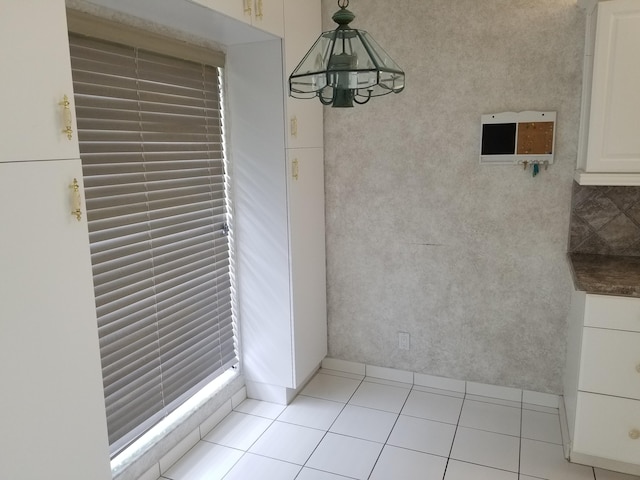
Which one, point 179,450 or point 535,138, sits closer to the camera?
point 179,450

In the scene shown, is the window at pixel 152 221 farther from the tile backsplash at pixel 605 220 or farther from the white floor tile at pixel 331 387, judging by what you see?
the tile backsplash at pixel 605 220

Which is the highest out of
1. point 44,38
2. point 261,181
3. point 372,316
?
point 44,38

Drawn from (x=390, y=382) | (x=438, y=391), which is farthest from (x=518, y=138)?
(x=390, y=382)

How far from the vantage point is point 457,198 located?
2879 mm

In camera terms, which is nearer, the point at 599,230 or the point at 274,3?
the point at 274,3

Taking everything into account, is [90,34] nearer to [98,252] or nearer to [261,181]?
[98,252]

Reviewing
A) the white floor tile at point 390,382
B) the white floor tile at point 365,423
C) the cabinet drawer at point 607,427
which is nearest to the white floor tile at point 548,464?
the cabinet drawer at point 607,427

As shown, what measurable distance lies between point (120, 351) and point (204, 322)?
0.62 metres

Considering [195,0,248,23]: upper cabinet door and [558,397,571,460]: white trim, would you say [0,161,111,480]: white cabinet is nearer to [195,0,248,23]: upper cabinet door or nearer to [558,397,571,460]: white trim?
[195,0,248,23]: upper cabinet door

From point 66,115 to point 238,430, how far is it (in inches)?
76.3

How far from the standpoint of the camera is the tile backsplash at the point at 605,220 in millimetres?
2588

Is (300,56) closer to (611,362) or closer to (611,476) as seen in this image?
(611,362)

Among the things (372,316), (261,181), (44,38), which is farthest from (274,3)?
(372,316)

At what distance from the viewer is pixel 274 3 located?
8.12 feet
